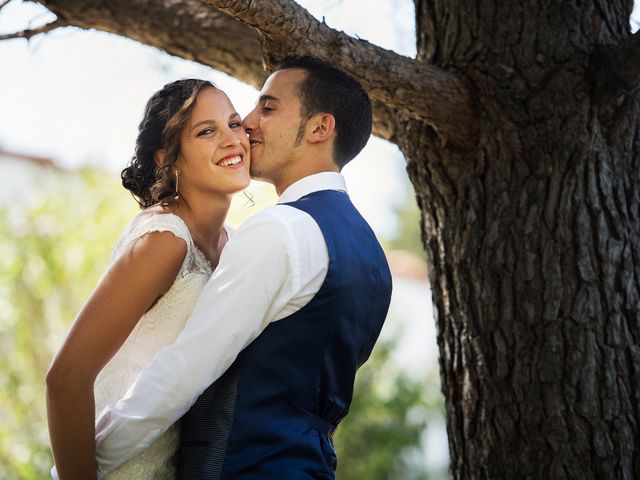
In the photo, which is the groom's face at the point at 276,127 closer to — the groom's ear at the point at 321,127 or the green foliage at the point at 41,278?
the groom's ear at the point at 321,127

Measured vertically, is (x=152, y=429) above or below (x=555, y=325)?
below

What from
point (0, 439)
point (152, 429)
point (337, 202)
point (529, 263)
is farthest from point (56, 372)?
point (0, 439)

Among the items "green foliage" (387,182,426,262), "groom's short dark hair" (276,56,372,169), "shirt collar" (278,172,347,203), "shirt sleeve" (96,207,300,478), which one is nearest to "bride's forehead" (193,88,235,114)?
"groom's short dark hair" (276,56,372,169)

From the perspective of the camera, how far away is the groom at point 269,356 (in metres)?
2.10

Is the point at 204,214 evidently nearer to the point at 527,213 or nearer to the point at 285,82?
the point at 285,82

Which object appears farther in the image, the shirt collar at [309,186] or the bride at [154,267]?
the shirt collar at [309,186]

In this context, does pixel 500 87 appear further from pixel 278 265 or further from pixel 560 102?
pixel 278 265

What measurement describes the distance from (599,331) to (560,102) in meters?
0.75

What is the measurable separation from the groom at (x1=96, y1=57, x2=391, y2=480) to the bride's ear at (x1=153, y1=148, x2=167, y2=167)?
0.54 meters

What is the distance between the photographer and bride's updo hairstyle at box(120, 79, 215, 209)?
266 cm

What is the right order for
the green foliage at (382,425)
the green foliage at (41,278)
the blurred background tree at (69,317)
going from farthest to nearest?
the green foliage at (41,278)
the blurred background tree at (69,317)
the green foliage at (382,425)

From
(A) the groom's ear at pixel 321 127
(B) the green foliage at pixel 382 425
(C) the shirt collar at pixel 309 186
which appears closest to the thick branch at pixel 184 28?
(A) the groom's ear at pixel 321 127

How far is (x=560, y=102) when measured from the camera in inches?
114

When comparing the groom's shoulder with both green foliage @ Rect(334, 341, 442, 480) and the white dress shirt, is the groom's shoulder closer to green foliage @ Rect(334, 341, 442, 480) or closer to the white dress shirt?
the white dress shirt
